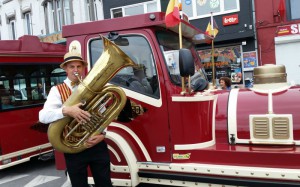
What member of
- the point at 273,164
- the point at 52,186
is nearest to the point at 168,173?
the point at 273,164

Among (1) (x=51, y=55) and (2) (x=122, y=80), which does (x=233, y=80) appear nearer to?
(1) (x=51, y=55)

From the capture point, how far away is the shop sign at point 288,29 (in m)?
11.3

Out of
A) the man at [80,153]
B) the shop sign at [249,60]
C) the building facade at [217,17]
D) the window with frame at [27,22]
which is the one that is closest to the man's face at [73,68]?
the man at [80,153]

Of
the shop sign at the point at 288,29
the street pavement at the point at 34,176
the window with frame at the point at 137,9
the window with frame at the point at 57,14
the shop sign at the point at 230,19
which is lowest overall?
the street pavement at the point at 34,176

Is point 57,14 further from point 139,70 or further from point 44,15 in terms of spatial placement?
point 139,70

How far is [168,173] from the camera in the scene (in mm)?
3424

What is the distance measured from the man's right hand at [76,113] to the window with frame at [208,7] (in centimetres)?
1079

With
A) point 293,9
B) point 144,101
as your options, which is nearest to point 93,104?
point 144,101

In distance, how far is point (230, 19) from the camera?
40.8 feet

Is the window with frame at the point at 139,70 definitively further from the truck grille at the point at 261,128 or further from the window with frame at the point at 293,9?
the window with frame at the point at 293,9

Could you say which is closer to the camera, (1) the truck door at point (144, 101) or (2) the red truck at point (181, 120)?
(2) the red truck at point (181, 120)

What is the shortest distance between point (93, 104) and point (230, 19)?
1058cm

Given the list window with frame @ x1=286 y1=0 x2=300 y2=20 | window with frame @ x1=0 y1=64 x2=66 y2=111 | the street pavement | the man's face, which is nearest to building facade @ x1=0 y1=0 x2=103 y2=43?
window with frame @ x1=286 y1=0 x2=300 y2=20

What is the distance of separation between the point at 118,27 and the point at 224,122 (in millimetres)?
1602
